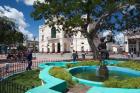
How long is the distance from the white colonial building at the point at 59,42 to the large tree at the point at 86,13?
39.1 meters

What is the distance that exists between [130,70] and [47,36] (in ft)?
218

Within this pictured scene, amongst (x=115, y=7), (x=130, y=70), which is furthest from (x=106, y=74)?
(x=115, y=7)

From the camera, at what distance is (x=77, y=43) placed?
71.3 meters

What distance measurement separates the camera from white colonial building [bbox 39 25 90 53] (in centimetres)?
7006

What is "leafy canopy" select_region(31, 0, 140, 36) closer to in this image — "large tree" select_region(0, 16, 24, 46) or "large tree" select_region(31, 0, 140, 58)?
"large tree" select_region(31, 0, 140, 58)

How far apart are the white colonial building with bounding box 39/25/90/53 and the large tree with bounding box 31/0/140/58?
128 feet

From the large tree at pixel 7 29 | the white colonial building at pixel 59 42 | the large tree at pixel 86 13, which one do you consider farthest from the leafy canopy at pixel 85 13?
the white colonial building at pixel 59 42

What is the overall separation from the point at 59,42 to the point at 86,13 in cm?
4820

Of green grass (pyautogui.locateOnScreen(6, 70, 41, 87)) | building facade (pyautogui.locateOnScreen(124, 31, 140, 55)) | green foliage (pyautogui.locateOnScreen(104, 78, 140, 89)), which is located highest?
building facade (pyautogui.locateOnScreen(124, 31, 140, 55))

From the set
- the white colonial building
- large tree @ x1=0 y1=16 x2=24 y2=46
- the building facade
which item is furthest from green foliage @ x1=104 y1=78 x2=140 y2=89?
the white colonial building

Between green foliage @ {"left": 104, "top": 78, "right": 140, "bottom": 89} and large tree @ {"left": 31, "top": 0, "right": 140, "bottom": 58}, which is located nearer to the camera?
green foliage @ {"left": 104, "top": 78, "right": 140, "bottom": 89}

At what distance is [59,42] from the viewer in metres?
76.1

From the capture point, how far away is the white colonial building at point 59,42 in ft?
230

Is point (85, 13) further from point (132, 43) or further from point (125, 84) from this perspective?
point (132, 43)
